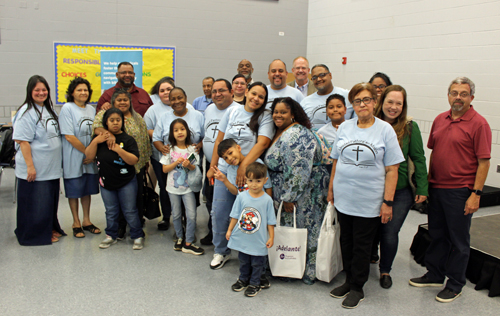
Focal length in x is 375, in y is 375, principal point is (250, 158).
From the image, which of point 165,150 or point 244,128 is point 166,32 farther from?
point 244,128

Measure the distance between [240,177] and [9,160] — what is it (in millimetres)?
3389

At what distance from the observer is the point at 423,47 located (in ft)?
17.5

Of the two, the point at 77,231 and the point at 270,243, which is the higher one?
the point at 270,243

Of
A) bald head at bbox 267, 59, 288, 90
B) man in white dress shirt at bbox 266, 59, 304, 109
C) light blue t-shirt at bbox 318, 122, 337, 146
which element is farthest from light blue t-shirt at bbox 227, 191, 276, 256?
bald head at bbox 267, 59, 288, 90

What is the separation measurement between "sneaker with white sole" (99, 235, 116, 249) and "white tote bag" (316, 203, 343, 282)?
188cm

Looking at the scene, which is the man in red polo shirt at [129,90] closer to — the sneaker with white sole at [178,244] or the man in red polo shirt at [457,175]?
the sneaker with white sole at [178,244]

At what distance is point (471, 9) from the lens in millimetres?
4723

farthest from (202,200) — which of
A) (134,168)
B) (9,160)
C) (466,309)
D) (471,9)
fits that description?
(471,9)

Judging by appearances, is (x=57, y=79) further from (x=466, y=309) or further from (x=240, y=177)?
(x=466, y=309)

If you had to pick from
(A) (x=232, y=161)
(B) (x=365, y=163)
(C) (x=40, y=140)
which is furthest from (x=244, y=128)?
(C) (x=40, y=140)

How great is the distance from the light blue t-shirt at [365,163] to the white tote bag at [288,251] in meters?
0.39

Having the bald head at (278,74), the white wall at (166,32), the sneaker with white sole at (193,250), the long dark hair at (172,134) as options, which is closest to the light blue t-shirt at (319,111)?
the bald head at (278,74)

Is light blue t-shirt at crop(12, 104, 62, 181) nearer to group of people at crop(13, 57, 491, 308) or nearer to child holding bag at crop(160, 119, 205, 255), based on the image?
group of people at crop(13, 57, 491, 308)

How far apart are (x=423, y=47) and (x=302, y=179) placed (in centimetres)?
389
